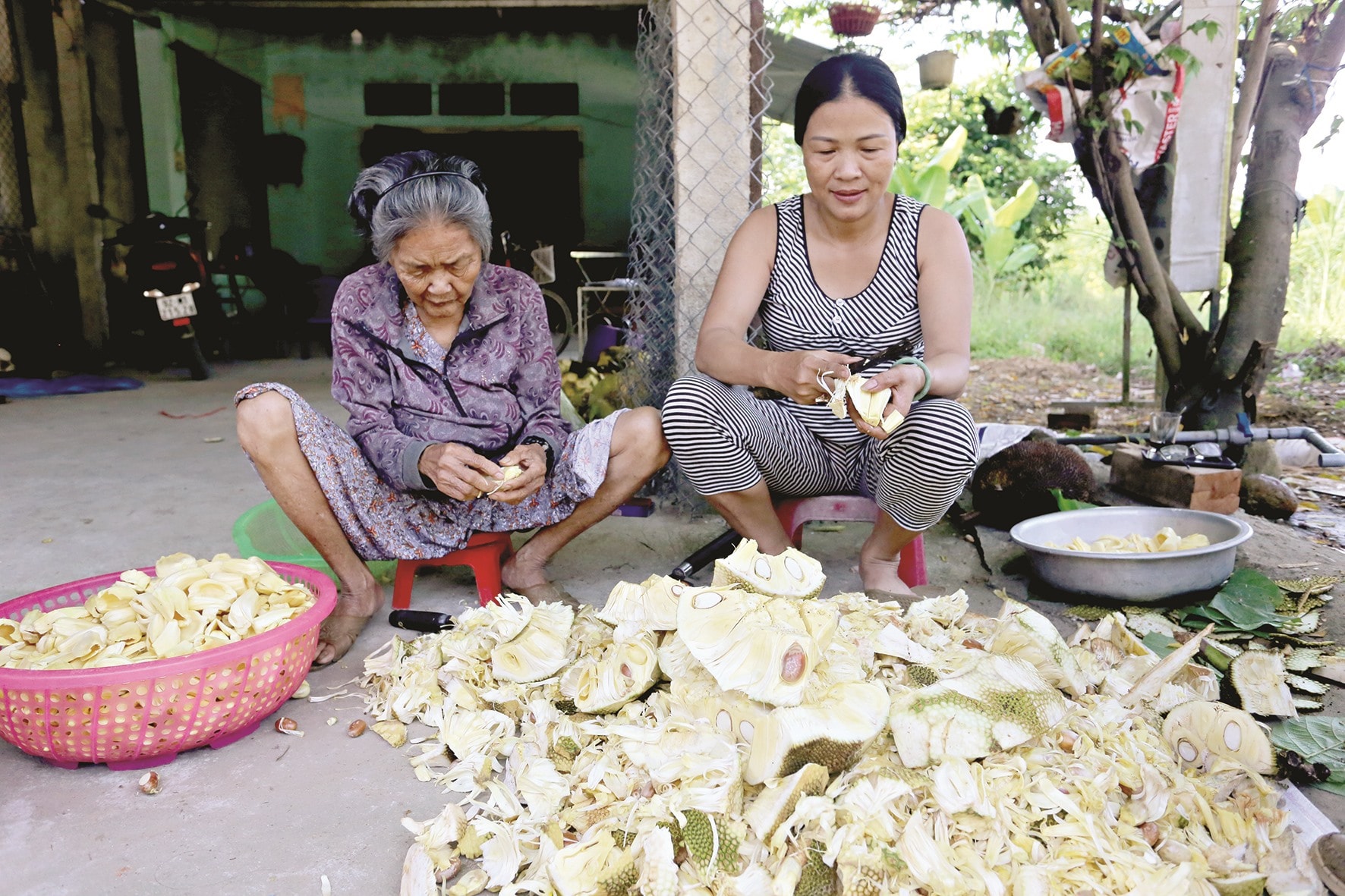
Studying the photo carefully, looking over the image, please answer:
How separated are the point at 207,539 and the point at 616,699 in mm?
1875

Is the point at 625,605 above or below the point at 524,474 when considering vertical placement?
below

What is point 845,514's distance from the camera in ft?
8.25

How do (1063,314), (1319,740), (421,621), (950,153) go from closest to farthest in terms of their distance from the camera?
(1319,740) → (421,621) → (950,153) → (1063,314)

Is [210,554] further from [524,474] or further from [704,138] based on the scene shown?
[704,138]

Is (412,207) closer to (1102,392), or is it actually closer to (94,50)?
(1102,392)

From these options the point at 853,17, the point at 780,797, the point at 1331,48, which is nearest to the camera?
the point at 780,797

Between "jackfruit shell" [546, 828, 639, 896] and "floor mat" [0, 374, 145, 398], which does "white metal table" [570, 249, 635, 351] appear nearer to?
"floor mat" [0, 374, 145, 398]

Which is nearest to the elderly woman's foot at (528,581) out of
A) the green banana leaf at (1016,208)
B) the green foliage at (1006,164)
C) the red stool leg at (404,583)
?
the red stool leg at (404,583)

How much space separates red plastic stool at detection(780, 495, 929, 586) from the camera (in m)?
2.49

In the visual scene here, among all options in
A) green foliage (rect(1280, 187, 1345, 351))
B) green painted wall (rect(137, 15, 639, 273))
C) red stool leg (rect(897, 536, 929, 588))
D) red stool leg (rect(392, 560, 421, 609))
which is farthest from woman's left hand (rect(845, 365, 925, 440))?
green painted wall (rect(137, 15, 639, 273))

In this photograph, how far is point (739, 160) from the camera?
9.93 feet

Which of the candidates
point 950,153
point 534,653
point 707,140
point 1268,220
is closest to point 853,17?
point 950,153

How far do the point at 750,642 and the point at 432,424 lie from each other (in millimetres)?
1130

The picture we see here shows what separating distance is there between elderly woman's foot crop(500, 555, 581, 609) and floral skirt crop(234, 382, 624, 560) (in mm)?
109
